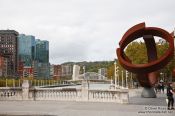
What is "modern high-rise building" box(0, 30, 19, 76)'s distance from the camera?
186875mm

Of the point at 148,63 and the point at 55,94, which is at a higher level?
the point at 148,63

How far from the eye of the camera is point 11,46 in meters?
195

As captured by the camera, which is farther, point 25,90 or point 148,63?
point 148,63

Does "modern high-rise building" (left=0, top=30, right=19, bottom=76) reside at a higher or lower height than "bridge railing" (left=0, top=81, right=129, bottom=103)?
higher

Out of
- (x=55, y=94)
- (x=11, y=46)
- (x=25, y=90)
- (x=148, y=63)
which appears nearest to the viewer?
(x=25, y=90)

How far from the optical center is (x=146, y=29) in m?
34.6

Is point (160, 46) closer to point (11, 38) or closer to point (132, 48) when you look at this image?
point (132, 48)

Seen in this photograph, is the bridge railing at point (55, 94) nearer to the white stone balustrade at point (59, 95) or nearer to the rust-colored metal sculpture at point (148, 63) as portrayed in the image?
the white stone balustrade at point (59, 95)

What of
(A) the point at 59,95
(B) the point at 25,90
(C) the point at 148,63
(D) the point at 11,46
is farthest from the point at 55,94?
(D) the point at 11,46

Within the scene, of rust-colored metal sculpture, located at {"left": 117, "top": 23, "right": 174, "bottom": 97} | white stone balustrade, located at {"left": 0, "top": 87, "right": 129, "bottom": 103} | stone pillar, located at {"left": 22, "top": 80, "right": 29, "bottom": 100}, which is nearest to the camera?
white stone balustrade, located at {"left": 0, "top": 87, "right": 129, "bottom": 103}

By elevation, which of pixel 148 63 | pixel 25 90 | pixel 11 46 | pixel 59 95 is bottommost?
pixel 59 95

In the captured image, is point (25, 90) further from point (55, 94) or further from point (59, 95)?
point (59, 95)

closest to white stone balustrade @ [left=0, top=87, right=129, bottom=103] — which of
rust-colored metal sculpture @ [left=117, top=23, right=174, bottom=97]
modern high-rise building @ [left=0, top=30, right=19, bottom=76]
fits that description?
rust-colored metal sculpture @ [left=117, top=23, right=174, bottom=97]

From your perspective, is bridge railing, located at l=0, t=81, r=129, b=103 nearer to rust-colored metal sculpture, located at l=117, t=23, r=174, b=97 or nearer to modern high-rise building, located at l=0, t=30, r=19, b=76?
rust-colored metal sculpture, located at l=117, t=23, r=174, b=97
